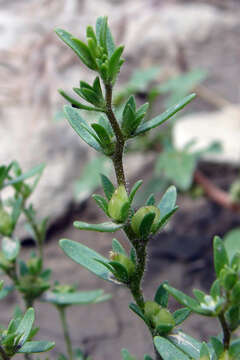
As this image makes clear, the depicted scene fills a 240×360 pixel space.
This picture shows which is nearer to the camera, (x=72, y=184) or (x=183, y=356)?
(x=183, y=356)

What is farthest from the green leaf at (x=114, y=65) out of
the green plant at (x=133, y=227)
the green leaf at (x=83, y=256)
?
the green leaf at (x=83, y=256)

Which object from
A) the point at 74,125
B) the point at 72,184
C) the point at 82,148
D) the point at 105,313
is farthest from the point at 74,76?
the point at 74,125

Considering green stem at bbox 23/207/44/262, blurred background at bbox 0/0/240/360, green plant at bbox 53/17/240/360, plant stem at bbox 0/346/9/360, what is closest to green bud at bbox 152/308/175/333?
green plant at bbox 53/17/240/360

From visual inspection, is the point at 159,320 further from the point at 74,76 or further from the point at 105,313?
the point at 74,76

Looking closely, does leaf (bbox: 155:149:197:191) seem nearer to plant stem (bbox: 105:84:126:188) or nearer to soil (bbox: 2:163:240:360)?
soil (bbox: 2:163:240:360)

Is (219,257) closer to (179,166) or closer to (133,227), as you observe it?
(133,227)

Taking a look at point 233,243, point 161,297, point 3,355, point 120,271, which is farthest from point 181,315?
point 233,243
